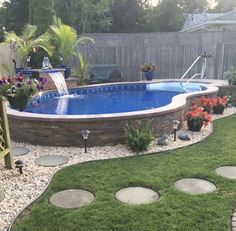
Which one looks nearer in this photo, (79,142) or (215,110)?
(79,142)

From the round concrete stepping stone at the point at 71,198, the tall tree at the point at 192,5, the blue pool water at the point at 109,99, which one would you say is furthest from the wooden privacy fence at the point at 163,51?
the tall tree at the point at 192,5

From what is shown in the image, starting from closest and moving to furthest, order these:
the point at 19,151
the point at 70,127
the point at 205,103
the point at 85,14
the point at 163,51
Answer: the point at 19,151, the point at 70,127, the point at 205,103, the point at 163,51, the point at 85,14

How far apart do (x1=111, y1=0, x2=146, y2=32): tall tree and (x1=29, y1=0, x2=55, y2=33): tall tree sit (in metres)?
15.6

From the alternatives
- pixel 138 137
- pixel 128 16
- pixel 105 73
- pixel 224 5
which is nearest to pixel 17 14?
pixel 128 16

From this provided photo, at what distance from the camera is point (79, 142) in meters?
5.79

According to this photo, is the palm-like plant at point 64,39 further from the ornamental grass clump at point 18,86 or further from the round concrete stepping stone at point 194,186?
the round concrete stepping stone at point 194,186

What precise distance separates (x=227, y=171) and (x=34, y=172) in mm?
2781

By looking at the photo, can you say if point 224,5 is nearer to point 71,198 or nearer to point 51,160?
point 51,160

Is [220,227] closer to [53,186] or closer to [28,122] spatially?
[53,186]

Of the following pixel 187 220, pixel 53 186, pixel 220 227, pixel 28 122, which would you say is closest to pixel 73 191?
pixel 53 186

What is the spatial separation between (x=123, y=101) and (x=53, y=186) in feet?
18.6

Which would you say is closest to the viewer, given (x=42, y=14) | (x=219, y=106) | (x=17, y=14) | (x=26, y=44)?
(x=219, y=106)

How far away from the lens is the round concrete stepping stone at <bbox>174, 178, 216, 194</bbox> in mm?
3993

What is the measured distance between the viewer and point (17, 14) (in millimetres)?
26062
